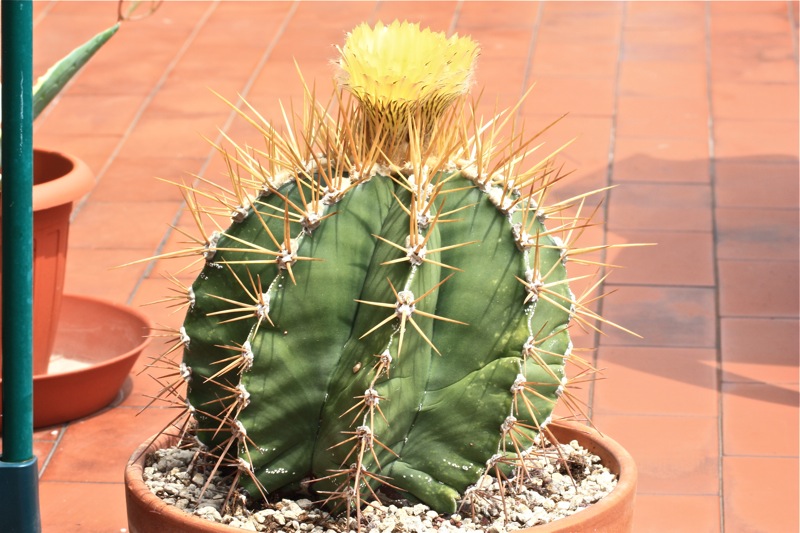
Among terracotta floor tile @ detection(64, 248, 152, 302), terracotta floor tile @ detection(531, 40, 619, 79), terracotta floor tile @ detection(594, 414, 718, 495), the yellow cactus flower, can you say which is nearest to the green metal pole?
the yellow cactus flower

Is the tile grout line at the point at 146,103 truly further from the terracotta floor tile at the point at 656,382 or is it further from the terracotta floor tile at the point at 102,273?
the terracotta floor tile at the point at 656,382

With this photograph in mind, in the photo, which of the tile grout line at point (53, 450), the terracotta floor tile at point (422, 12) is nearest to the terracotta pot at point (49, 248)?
the tile grout line at point (53, 450)

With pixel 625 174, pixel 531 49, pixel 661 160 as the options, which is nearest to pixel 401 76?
pixel 625 174

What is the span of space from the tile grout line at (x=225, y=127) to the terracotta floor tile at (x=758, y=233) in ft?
5.18

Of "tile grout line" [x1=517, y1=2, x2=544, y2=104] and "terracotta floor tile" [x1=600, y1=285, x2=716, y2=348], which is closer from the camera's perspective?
"terracotta floor tile" [x1=600, y1=285, x2=716, y2=348]

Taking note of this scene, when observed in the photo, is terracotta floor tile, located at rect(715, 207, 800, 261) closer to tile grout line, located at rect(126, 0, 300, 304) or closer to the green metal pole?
tile grout line, located at rect(126, 0, 300, 304)

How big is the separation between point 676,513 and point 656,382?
622 mm

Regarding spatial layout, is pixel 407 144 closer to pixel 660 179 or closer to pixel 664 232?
pixel 664 232

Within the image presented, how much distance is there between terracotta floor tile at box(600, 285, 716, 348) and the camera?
3344 mm

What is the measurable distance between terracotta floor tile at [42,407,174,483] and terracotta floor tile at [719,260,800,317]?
163 cm

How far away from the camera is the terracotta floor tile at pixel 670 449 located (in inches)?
104

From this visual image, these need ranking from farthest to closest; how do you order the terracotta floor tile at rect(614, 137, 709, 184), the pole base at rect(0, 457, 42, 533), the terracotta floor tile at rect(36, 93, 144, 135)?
the terracotta floor tile at rect(36, 93, 144, 135) < the terracotta floor tile at rect(614, 137, 709, 184) < the pole base at rect(0, 457, 42, 533)

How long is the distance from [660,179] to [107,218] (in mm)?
1898

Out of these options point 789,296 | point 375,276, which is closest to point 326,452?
point 375,276
